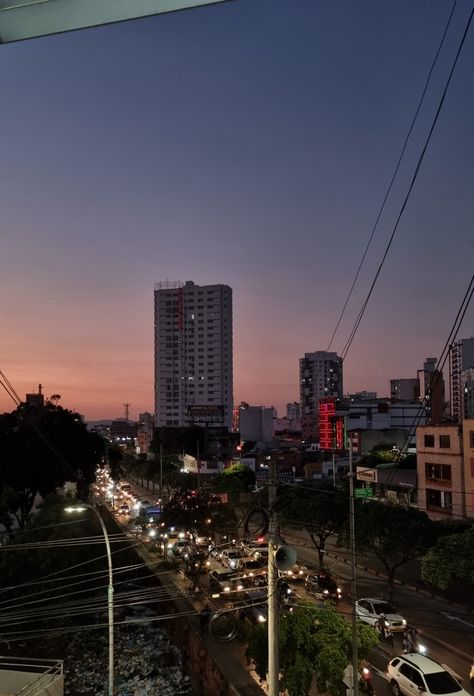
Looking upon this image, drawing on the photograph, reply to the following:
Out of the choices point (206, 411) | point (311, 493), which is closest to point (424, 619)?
point (311, 493)

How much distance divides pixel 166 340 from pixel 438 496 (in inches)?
4389

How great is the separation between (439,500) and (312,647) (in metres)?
26.7

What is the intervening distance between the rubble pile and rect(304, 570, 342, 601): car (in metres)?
7.58

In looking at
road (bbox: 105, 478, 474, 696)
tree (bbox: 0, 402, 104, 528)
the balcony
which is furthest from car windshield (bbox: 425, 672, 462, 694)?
tree (bbox: 0, 402, 104, 528)

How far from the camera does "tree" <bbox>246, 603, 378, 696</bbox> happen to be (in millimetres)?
15000

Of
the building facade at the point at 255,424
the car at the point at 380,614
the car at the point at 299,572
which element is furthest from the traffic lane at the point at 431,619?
the building facade at the point at 255,424

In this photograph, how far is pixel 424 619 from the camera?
1011 inches

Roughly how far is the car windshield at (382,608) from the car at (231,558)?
12.1 metres

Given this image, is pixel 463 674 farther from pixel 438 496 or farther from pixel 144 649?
pixel 438 496

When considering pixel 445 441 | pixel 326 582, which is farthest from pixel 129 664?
pixel 445 441

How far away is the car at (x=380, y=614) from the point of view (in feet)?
74.5

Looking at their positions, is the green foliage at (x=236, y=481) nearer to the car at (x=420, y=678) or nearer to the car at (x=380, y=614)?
the car at (x=380, y=614)

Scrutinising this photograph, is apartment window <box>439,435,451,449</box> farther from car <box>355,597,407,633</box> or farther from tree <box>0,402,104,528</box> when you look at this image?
tree <box>0,402,104,528</box>

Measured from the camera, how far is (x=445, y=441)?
38.2m
